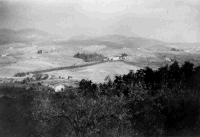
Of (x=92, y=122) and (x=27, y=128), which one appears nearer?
(x=92, y=122)

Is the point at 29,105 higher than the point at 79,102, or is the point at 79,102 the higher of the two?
the point at 79,102

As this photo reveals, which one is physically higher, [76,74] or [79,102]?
[79,102]

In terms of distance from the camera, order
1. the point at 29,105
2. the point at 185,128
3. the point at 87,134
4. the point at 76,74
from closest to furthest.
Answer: the point at 87,134
the point at 185,128
the point at 29,105
the point at 76,74

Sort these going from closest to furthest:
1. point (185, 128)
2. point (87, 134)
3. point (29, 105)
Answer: point (87, 134) < point (185, 128) < point (29, 105)

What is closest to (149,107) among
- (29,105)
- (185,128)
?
(185,128)

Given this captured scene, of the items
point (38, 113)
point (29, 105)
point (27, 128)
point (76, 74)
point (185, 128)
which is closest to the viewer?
point (38, 113)

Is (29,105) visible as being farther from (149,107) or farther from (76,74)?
(76,74)

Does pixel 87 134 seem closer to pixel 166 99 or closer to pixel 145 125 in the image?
pixel 145 125

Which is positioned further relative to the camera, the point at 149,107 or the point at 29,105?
the point at 29,105

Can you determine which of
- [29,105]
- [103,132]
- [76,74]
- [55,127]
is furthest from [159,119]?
[76,74]
